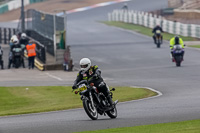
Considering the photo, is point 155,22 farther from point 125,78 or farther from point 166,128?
point 166,128

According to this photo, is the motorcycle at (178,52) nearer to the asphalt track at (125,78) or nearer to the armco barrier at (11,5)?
the asphalt track at (125,78)

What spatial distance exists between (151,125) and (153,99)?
681cm

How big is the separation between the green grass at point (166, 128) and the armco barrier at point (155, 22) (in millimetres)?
32729

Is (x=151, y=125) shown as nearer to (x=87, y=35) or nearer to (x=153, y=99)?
(x=153, y=99)

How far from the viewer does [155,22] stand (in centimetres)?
5175

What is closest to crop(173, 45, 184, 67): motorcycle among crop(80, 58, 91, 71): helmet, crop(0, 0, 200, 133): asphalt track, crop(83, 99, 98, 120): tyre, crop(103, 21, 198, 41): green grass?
crop(0, 0, 200, 133): asphalt track

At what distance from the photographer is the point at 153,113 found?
46.8ft

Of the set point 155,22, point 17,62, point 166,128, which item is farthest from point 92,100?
point 155,22

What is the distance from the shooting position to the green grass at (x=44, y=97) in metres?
18.5

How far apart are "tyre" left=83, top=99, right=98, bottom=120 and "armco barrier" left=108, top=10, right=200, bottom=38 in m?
31.6

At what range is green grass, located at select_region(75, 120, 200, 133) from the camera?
424 inches

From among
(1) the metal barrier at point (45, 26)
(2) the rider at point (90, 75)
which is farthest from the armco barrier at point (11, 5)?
(2) the rider at point (90, 75)

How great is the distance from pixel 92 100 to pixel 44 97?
27.9 feet

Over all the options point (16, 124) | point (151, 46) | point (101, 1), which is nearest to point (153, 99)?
point (16, 124)
